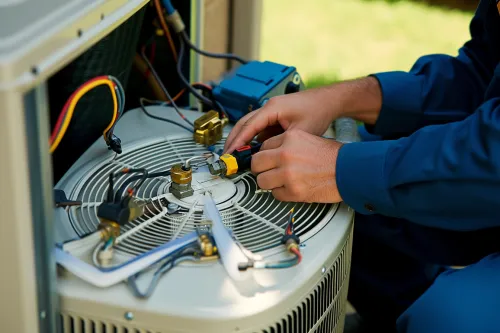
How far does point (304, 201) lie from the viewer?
103 centimetres

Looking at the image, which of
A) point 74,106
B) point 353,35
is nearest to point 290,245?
point 74,106

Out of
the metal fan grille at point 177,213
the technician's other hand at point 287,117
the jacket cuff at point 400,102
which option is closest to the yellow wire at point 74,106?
the metal fan grille at point 177,213

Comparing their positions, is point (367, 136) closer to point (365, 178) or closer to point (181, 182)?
point (365, 178)

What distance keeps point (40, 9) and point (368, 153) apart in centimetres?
52

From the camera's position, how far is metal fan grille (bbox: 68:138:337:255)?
3.06 feet

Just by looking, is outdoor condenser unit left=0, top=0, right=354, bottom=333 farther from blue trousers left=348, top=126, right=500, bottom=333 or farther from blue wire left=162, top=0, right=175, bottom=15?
blue wire left=162, top=0, right=175, bottom=15

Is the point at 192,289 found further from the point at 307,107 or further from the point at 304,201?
the point at 307,107

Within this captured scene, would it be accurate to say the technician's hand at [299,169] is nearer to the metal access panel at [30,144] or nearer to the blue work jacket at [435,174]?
the blue work jacket at [435,174]

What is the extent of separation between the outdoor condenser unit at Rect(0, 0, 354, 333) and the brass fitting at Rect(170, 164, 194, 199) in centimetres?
1

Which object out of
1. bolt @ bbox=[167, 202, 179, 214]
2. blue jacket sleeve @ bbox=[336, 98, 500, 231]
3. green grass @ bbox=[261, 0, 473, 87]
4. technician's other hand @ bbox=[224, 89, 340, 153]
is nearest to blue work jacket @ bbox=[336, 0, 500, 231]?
blue jacket sleeve @ bbox=[336, 98, 500, 231]

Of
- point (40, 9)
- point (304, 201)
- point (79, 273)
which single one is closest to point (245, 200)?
point (304, 201)

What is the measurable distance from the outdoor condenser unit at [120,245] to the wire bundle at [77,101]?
7 centimetres

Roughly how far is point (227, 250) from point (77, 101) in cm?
32

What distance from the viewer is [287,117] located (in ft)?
3.79
